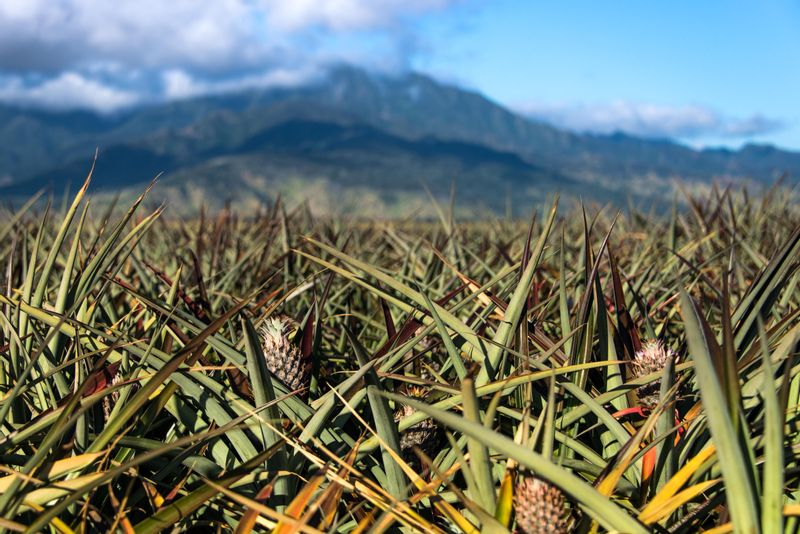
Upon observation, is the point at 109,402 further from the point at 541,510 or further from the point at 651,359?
the point at 651,359

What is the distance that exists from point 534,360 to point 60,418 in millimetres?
806

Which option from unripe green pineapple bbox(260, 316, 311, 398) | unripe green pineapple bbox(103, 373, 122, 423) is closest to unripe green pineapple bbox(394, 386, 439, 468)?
unripe green pineapple bbox(260, 316, 311, 398)

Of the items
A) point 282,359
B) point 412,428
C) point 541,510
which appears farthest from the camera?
point 282,359

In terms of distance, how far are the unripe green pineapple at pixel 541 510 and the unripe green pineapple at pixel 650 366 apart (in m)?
0.50

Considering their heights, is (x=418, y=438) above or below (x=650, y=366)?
below

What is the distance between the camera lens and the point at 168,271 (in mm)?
2984

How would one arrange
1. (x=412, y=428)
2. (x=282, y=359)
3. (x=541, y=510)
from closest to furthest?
1. (x=541, y=510)
2. (x=412, y=428)
3. (x=282, y=359)

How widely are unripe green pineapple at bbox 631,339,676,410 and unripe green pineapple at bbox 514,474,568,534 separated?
0.50 m

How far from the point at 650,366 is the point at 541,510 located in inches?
21.6

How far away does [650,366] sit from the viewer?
4.44 ft

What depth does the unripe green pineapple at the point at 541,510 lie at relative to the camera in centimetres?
93

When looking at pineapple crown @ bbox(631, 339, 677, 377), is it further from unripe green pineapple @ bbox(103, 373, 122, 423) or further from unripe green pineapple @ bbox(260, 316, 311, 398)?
unripe green pineapple @ bbox(103, 373, 122, 423)

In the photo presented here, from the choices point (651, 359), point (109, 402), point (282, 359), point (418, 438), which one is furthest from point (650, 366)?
point (109, 402)

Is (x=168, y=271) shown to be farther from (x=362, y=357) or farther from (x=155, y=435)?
(x=362, y=357)
